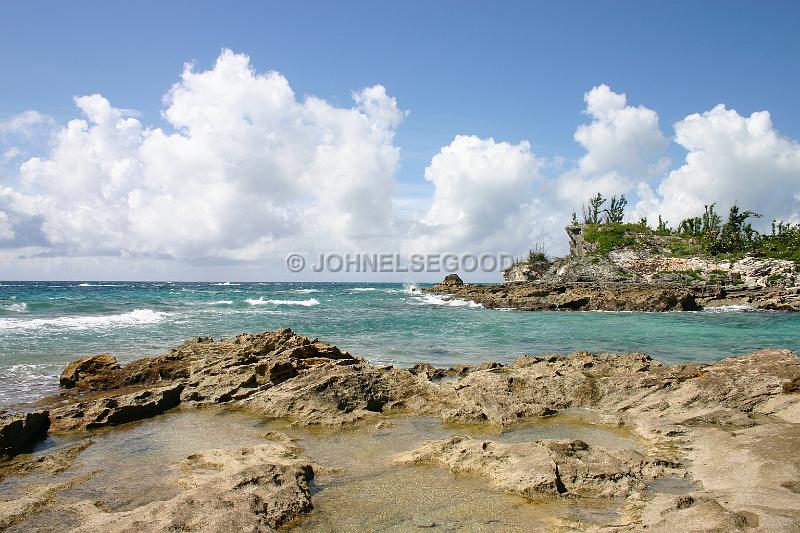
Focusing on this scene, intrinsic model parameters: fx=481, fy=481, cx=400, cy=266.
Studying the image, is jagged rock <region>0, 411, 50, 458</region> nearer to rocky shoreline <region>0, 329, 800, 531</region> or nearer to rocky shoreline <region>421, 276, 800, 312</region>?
rocky shoreline <region>0, 329, 800, 531</region>

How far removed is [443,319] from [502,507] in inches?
1264

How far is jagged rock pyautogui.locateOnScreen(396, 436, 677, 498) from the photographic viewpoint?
6.56m

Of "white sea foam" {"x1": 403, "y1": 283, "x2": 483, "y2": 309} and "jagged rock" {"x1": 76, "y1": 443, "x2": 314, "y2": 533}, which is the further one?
"white sea foam" {"x1": 403, "y1": 283, "x2": 483, "y2": 309}

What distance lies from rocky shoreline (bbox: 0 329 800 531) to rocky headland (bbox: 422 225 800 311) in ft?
123

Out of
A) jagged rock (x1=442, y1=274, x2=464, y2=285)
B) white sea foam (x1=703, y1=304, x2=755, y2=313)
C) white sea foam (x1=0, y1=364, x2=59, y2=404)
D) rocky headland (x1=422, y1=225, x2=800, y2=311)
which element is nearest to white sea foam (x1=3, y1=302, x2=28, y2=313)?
white sea foam (x1=0, y1=364, x2=59, y2=404)

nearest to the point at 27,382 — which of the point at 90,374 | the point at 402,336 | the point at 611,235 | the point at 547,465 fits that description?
the point at 90,374

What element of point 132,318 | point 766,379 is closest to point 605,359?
point 766,379

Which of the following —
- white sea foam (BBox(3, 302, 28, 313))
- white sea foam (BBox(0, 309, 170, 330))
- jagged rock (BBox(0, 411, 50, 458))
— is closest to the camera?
jagged rock (BBox(0, 411, 50, 458))

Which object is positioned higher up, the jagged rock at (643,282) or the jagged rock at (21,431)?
the jagged rock at (643,282)

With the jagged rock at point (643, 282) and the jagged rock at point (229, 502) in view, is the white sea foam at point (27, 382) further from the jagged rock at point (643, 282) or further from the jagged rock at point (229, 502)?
the jagged rock at point (643, 282)

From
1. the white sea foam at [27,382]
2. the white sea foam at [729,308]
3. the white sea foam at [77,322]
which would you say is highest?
the white sea foam at [729,308]

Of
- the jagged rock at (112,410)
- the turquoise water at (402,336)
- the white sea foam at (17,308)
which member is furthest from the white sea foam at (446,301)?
the jagged rock at (112,410)

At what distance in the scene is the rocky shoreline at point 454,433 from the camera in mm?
5812

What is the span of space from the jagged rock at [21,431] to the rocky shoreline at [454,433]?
33mm
